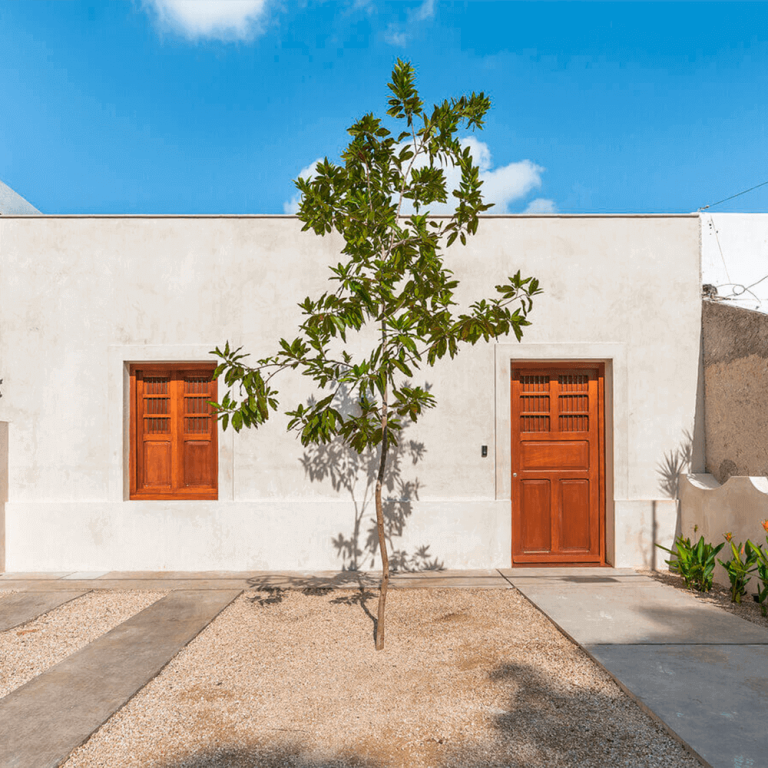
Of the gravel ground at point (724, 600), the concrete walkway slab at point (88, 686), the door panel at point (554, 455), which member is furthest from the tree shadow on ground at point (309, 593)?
the gravel ground at point (724, 600)

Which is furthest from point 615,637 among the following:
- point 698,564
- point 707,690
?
point 698,564

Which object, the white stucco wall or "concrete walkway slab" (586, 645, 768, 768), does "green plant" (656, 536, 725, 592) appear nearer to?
the white stucco wall

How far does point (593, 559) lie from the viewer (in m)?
6.29

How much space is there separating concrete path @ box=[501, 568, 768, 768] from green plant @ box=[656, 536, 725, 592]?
26cm

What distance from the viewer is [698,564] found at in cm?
530

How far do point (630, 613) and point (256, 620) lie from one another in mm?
3186

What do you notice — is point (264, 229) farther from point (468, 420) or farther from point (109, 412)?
point (468, 420)

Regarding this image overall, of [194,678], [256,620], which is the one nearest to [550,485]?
[256,620]

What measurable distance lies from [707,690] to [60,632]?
4.71 meters

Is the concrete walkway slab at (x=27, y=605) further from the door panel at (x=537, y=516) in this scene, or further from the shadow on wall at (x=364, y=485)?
the door panel at (x=537, y=516)

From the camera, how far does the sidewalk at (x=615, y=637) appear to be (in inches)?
112

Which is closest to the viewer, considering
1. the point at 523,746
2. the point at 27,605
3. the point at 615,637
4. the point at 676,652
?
the point at 523,746

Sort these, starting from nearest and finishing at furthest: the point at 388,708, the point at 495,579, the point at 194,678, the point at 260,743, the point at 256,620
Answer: the point at 260,743 → the point at 388,708 → the point at 194,678 → the point at 256,620 → the point at 495,579

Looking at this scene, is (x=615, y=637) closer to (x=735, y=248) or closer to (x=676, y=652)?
(x=676, y=652)
